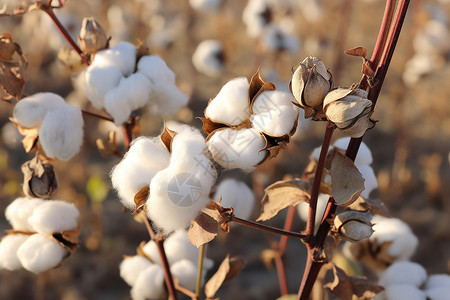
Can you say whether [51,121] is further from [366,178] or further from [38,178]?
[366,178]

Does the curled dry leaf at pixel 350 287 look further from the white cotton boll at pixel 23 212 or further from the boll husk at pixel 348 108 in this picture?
the white cotton boll at pixel 23 212

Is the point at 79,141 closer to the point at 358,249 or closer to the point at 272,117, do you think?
the point at 272,117

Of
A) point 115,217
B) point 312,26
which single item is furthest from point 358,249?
point 312,26

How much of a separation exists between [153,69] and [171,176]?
0.91 ft

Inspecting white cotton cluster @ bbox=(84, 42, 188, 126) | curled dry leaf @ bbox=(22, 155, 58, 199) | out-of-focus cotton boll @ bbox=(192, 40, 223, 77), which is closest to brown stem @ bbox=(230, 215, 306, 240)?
white cotton cluster @ bbox=(84, 42, 188, 126)

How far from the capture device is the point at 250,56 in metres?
3.87

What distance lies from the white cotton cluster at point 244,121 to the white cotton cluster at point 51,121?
0.26 meters

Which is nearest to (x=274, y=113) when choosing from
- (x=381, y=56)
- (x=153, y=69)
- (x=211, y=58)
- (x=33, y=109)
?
(x=381, y=56)

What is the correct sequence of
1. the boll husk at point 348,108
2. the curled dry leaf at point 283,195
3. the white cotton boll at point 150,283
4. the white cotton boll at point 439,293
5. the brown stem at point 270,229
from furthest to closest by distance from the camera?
the white cotton boll at point 150,283 < the white cotton boll at point 439,293 < the curled dry leaf at point 283,195 < the brown stem at point 270,229 < the boll husk at point 348,108

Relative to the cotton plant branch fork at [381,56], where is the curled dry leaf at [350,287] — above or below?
below

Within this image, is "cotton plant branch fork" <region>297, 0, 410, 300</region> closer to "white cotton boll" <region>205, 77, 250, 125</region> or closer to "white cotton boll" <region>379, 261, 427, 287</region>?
"white cotton boll" <region>205, 77, 250, 125</region>

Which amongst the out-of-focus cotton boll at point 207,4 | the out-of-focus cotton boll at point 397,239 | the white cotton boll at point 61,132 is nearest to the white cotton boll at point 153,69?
the white cotton boll at point 61,132

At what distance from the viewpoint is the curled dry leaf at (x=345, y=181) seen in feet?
1.98

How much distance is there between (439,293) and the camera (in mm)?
854
